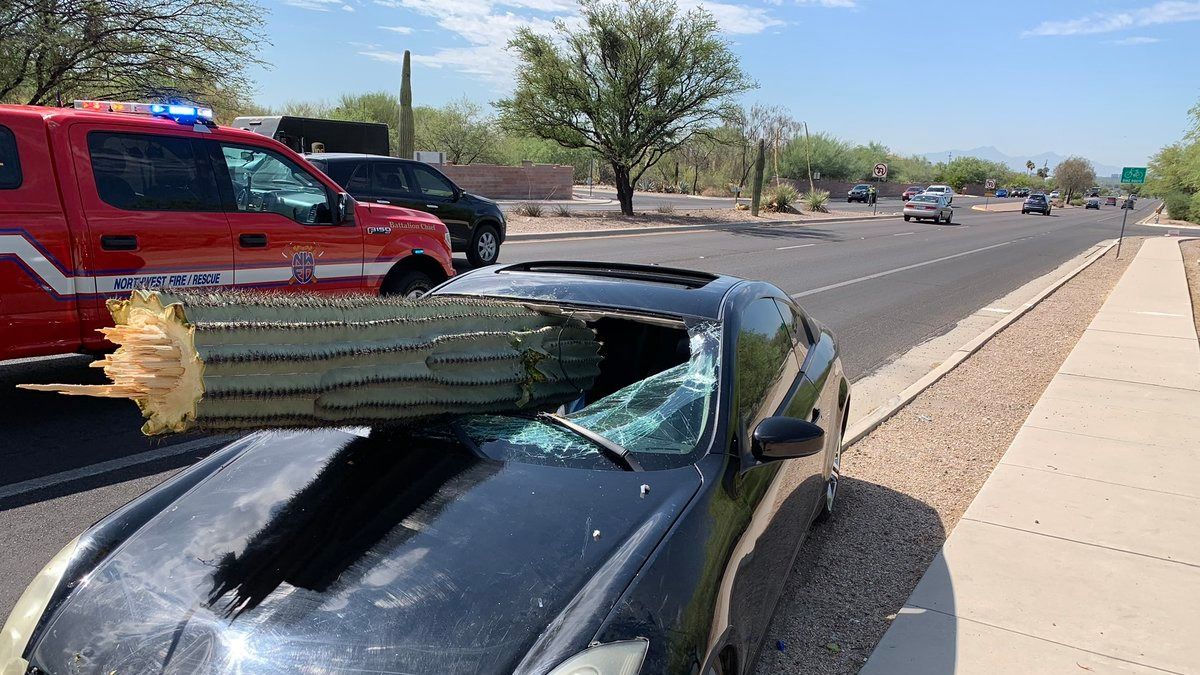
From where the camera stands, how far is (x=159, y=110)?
19.7ft

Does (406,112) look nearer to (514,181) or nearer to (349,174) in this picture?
(349,174)

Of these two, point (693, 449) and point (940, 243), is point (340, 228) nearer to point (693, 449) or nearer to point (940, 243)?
point (693, 449)

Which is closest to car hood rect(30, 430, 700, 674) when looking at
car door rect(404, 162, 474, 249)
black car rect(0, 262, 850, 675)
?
black car rect(0, 262, 850, 675)

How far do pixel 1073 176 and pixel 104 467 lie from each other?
15471 centimetres

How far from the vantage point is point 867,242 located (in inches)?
1032

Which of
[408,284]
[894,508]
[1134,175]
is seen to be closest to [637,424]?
[894,508]

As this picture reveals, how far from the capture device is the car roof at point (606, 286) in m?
3.43

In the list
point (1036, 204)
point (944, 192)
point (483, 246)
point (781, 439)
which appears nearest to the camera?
point (781, 439)

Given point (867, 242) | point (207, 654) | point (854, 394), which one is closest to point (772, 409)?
point (207, 654)

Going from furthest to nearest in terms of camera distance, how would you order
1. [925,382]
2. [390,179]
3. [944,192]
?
[944,192], [390,179], [925,382]

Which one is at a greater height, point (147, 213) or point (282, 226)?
point (147, 213)

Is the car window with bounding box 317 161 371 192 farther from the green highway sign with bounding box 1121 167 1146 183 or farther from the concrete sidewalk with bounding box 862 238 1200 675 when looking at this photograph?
the green highway sign with bounding box 1121 167 1146 183

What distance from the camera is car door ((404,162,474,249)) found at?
43.9ft

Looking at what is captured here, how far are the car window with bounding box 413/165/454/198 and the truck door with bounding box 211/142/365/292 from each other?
21.5 ft
